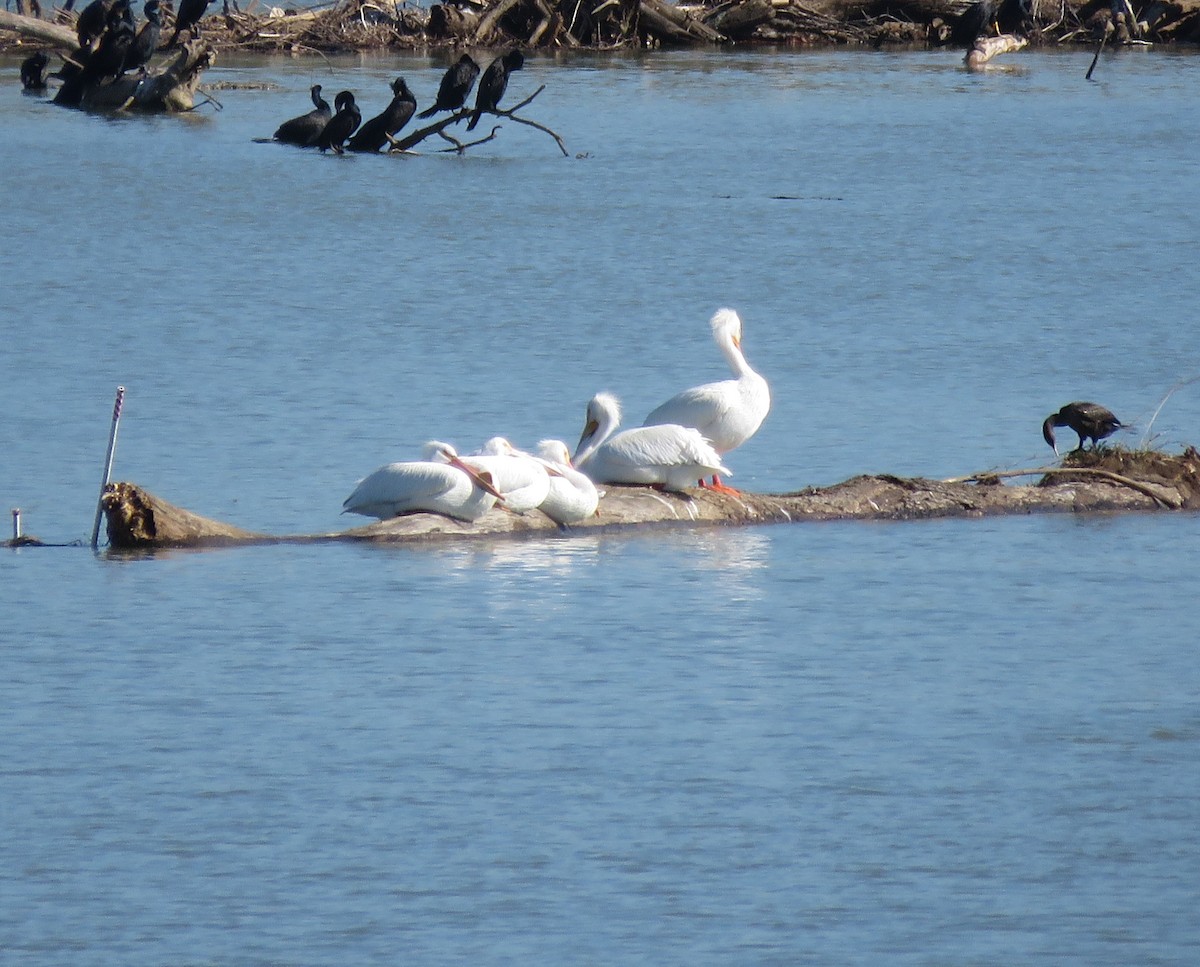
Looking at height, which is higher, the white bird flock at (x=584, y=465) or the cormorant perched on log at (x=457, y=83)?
the cormorant perched on log at (x=457, y=83)

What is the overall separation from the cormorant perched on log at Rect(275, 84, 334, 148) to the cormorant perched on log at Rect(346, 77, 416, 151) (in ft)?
1.34

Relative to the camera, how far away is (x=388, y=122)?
2356 cm

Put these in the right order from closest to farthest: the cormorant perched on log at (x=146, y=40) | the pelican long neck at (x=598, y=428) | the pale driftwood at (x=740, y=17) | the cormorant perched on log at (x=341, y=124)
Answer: the pelican long neck at (x=598, y=428), the cormorant perched on log at (x=341, y=124), the cormorant perched on log at (x=146, y=40), the pale driftwood at (x=740, y=17)

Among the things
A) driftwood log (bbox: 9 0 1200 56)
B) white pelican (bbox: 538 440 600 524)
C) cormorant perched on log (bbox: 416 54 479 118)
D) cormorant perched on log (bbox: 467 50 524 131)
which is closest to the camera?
white pelican (bbox: 538 440 600 524)

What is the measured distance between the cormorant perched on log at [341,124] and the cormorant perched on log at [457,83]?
848 millimetres

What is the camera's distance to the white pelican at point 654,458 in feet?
27.7

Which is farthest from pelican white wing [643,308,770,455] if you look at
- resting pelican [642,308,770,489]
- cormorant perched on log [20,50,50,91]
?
cormorant perched on log [20,50,50,91]

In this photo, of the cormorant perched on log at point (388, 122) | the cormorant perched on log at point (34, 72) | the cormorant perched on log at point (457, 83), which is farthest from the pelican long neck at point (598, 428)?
the cormorant perched on log at point (34, 72)

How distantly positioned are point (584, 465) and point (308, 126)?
1584cm

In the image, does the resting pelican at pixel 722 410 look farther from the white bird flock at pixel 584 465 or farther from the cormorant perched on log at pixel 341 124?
the cormorant perched on log at pixel 341 124

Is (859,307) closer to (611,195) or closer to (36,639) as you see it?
(611,195)

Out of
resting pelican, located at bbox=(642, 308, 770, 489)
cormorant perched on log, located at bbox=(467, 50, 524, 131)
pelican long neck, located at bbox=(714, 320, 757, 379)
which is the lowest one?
resting pelican, located at bbox=(642, 308, 770, 489)

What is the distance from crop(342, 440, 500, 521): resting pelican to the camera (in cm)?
810

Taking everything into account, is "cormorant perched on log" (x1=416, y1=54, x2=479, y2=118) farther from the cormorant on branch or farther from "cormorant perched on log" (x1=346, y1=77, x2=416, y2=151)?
the cormorant on branch
